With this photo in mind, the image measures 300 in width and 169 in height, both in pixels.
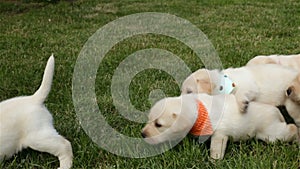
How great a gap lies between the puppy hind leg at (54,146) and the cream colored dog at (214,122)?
19.3 inches

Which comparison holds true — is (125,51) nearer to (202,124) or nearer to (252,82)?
(252,82)

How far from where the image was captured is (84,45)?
278 inches

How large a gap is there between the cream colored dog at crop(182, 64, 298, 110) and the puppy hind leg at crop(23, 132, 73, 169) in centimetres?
120

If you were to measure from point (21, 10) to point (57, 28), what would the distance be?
273cm

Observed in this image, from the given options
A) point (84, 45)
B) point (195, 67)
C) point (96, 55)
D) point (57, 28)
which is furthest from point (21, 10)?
point (195, 67)

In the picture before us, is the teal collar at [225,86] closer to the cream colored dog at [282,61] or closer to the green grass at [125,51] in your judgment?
the green grass at [125,51]

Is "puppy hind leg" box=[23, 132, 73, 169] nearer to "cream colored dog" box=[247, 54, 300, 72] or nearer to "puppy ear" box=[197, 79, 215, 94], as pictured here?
"puppy ear" box=[197, 79, 215, 94]

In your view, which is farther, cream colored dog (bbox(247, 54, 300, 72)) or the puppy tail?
cream colored dog (bbox(247, 54, 300, 72))

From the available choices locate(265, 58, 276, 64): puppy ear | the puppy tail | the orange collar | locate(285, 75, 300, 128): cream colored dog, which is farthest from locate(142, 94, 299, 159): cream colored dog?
locate(265, 58, 276, 64): puppy ear

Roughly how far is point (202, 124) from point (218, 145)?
16cm

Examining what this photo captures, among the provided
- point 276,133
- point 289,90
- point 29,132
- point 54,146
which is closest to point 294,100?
point 289,90

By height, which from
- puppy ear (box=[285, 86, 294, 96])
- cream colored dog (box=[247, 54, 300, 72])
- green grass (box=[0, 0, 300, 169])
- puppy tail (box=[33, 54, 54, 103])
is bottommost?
green grass (box=[0, 0, 300, 169])

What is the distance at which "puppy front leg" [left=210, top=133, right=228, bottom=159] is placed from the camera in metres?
3.07

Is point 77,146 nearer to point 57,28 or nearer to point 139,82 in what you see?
point 139,82
